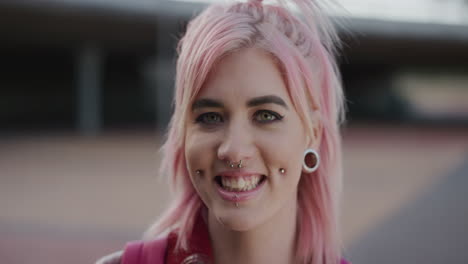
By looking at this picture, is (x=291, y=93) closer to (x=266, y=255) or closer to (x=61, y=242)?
(x=266, y=255)

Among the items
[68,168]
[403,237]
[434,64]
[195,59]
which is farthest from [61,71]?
[195,59]

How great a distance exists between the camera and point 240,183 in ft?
4.65

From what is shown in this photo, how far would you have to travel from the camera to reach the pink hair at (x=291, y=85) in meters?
1.46

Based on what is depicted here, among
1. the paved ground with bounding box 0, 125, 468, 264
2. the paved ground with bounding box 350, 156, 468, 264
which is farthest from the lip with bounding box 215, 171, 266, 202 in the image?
the paved ground with bounding box 350, 156, 468, 264

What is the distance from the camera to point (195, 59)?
4.81 ft

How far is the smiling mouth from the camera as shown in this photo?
142 centimetres

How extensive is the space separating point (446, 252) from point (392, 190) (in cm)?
320

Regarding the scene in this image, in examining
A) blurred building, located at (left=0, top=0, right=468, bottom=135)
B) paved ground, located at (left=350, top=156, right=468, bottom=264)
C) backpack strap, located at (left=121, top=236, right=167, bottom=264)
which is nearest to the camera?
backpack strap, located at (left=121, top=236, right=167, bottom=264)

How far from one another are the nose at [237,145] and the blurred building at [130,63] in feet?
28.5

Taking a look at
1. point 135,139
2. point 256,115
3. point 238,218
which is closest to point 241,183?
point 238,218

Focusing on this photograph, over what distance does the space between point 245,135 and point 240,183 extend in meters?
0.15

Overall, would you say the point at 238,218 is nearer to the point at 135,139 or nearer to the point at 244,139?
the point at 244,139

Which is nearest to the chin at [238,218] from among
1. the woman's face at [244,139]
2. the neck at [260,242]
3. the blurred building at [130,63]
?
the woman's face at [244,139]

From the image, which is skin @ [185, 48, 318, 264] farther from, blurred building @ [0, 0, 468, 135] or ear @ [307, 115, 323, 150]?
blurred building @ [0, 0, 468, 135]
